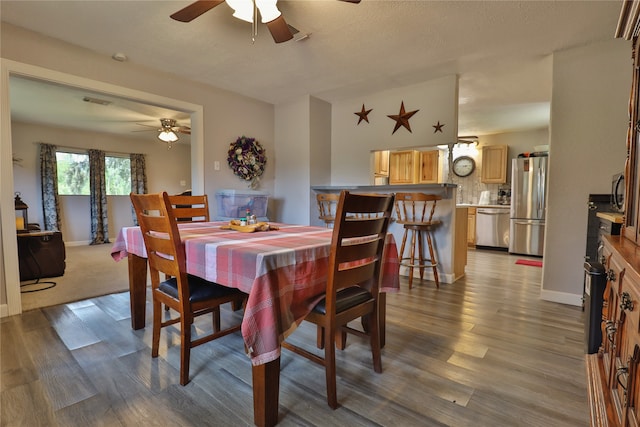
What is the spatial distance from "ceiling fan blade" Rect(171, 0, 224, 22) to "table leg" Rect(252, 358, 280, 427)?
1.94 metres

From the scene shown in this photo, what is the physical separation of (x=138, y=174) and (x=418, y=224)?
6.24m

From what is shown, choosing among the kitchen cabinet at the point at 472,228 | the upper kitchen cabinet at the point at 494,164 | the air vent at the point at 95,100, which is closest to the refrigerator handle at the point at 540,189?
the upper kitchen cabinet at the point at 494,164

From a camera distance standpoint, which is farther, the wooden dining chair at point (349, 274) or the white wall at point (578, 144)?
the white wall at point (578, 144)

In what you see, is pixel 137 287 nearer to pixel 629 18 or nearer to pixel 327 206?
pixel 327 206

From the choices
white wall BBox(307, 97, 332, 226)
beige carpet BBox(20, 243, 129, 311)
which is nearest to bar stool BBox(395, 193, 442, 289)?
white wall BBox(307, 97, 332, 226)

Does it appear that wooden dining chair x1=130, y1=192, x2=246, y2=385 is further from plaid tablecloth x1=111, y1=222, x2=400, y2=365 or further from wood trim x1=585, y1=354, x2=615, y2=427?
wood trim x1=585, y1=354, x2=615, y2=427

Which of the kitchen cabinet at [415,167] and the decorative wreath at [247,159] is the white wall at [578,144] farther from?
the kitchen cabinet at [415,167]

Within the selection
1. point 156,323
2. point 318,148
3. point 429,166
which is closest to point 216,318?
point 156,323

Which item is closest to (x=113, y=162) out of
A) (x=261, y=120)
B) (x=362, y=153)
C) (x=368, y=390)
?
(x=261, y=120)

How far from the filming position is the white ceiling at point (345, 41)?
7.18ft

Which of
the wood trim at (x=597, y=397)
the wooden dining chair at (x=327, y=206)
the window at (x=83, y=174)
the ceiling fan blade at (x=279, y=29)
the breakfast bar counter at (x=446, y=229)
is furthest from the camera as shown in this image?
the window at (x=83, y=174)

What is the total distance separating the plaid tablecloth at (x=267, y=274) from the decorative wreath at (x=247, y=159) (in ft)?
8.04

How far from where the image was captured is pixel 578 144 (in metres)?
2.74

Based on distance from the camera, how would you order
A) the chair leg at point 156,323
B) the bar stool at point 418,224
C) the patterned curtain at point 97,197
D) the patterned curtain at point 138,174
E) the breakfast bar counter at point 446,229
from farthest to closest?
the patterned curtain at point 138,174
the patterned curtain at point 97,197
the breakfast bar counter at point 446,229
the bar stool at point 418,224
the chair leg at point 156,323
